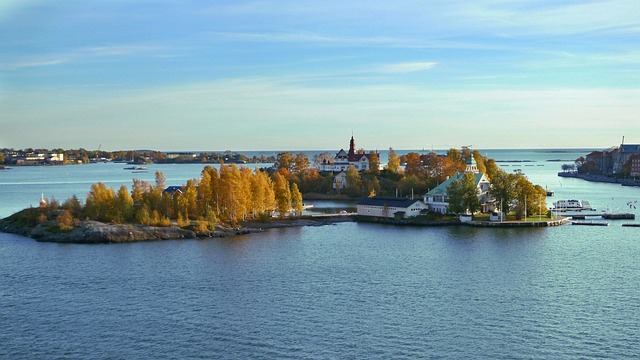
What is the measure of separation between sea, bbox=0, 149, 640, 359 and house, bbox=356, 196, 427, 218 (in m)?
11.5

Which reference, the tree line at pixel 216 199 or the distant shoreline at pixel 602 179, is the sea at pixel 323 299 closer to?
the tree line at pixel 216 199

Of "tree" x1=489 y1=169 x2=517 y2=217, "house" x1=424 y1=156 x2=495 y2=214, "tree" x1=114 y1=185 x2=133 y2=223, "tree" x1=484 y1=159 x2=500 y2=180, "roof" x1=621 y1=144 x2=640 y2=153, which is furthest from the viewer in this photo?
"roof" x1=621 y1=144 x2=640 y2=153

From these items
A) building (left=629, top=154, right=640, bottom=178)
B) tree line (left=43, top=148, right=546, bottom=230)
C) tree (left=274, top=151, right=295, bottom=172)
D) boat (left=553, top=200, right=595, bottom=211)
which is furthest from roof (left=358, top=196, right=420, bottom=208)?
building (left=629, top=154, right=640, bottom=178)

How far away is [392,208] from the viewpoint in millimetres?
53625

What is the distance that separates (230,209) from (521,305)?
26.4m

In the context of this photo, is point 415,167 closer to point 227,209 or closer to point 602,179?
point 227,209

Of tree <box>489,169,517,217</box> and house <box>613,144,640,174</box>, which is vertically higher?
house <box>613,144,640,174</box>

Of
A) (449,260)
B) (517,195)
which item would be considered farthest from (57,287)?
(517,195)

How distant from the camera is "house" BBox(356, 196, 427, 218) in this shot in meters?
53.2

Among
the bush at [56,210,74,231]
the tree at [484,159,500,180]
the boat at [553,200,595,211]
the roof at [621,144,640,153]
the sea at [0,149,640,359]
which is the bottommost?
the sea at [0,149,640,359]

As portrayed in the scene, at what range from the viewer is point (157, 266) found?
1292 inches

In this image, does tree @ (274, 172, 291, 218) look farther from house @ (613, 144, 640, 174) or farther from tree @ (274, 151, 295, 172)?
house @ (613, 144, 640, 174)

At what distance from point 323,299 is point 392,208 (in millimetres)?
28373

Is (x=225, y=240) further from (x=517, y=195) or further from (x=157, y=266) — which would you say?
(x=517, y=195)
